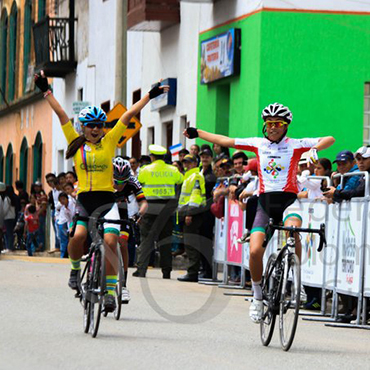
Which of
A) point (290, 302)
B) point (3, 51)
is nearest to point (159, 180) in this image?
point (290, 302)

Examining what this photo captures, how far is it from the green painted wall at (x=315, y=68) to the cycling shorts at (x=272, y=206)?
12551mm

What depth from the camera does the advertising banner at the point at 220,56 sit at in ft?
82.1

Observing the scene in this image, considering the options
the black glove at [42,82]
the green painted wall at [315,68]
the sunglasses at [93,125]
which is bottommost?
the sunglasses at [93,125]

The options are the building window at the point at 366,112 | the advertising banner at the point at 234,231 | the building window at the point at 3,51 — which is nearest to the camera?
the advertising banner at the point at 234,231

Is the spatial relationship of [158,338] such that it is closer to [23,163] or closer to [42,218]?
[42,218]

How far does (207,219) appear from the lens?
20.4 metres

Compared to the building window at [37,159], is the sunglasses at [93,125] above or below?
above

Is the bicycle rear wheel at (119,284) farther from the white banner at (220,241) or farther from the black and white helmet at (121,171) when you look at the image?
the white banner at (220,241)

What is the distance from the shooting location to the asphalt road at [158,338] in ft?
31.0

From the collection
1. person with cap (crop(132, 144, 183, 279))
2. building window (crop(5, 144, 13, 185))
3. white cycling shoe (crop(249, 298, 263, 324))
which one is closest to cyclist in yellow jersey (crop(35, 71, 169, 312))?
white cycling shoe (crop(249, 298, 263, 324))

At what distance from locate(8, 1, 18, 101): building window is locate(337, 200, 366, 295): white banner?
129 ft

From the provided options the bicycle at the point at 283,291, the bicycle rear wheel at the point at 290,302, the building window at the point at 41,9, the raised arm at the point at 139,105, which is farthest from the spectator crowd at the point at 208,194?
the building window at the point at 41,9

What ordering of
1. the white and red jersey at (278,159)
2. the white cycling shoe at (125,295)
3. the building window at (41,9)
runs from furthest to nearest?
the building window at (41,9) < the white cycling shoe at (125,295) < the white and red jersey at (278,159)

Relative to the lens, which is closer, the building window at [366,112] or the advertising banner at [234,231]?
the advertising banner at [234,231]
